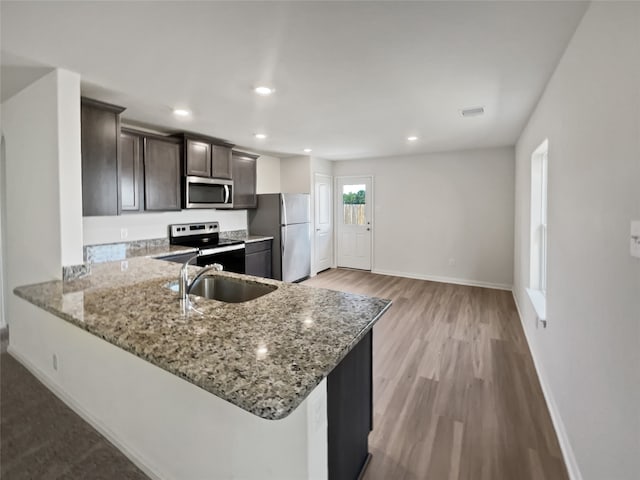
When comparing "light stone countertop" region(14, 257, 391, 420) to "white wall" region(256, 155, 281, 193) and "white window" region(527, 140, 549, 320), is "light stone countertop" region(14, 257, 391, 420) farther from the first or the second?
"white wall" region(256, 155, 281, 193)

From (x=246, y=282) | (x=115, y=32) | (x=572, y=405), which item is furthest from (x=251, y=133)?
(x=572, y=405)

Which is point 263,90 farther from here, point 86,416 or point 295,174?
point 295,174

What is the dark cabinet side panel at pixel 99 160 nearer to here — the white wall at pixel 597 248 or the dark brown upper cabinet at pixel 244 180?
the dark brown upper cabinet at pixel 244 180

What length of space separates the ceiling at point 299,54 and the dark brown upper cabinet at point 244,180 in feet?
4.88

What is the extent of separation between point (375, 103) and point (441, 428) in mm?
2641

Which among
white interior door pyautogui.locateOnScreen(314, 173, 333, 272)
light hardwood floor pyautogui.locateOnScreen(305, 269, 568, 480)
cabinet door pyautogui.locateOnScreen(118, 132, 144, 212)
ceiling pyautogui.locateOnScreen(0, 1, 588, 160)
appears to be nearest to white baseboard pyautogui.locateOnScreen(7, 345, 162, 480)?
light hardwood floor pyautogui.locateOnScreen(305, 269, 568, 480)

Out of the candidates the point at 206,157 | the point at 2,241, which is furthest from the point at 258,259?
the point at 2,241

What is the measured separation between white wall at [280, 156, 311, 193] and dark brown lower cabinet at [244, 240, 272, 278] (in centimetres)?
147

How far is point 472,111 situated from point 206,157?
3256mm

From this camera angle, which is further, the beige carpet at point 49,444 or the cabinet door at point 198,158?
the cabinet door at point 198,158

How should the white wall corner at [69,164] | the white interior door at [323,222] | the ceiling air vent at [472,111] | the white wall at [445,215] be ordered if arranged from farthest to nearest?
the white interior door at [323,222] < the white wall at [445,215] < the ceiling air vent at [472,111] < the white wall corner at [69,164]

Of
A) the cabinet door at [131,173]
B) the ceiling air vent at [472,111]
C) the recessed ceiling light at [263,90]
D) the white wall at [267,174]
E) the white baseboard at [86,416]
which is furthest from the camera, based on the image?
the white wall at [267,174]

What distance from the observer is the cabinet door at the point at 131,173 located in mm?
3254

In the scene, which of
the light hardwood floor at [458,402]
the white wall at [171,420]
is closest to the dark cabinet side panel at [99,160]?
the white wall at [171,420]
